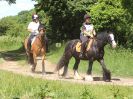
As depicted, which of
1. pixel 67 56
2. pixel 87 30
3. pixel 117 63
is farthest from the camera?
pixel 117 63

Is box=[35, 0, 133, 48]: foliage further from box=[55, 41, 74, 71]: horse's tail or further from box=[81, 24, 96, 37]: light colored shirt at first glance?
box=[81, 24, 96, 37]: light colored shirt

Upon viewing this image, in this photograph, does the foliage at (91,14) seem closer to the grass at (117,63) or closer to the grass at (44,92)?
the grass at (117,63)

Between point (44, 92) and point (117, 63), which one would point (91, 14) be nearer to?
point (117, 63)

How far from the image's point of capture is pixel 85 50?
20500 mm

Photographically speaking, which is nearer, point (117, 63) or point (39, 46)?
point (39, 46)

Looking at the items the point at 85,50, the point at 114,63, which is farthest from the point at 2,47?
the point at 85,50

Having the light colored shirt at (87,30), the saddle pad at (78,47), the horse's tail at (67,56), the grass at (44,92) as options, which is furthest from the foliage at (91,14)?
the grass at (44,92)

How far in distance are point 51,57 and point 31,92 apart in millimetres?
21742

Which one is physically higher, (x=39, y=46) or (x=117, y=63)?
(x=39, y=46)

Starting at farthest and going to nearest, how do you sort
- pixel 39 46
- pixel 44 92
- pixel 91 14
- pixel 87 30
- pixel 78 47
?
1. pixel 91 14
2. pixel 39 46
3. pixel 78 47
4. pixel 87 30
5. pixel 44 92

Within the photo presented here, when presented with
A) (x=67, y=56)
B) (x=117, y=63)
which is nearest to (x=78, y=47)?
(x=67, y=56)

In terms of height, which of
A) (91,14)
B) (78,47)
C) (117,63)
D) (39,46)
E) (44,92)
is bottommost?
(117,63)

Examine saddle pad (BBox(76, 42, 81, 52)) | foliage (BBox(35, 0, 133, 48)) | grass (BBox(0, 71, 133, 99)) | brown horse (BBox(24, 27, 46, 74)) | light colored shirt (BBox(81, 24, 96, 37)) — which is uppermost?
grass (BBox(0, 71, 133, 99))

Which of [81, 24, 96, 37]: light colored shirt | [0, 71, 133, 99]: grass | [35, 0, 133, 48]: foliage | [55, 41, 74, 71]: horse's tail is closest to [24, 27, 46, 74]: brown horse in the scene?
[55, 41, 74, 71]: horse's tail
